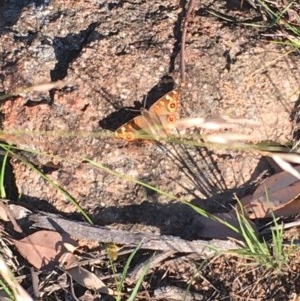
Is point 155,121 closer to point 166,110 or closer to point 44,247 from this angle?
point 166,110

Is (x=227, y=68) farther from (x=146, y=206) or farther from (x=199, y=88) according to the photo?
(x=146, y=206)

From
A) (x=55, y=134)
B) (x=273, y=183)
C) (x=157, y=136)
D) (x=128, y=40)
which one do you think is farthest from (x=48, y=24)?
(x=273, y=183)

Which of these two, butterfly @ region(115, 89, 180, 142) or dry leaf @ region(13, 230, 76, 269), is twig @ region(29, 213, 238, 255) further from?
butterfly @ region(115, 89, 180, 142)

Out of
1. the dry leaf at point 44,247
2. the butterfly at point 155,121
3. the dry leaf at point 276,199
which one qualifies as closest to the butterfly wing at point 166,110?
the butterfly at point 155,121

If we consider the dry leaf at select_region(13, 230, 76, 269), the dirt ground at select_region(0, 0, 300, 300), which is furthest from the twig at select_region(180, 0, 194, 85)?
the dry leaf at select_region(13, 230, 76, 269)

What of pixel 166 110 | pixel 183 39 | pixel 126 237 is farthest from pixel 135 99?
pixel 126 237

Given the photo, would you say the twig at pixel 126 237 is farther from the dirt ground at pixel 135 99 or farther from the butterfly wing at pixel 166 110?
the butterfly wing at pixel 166 110
